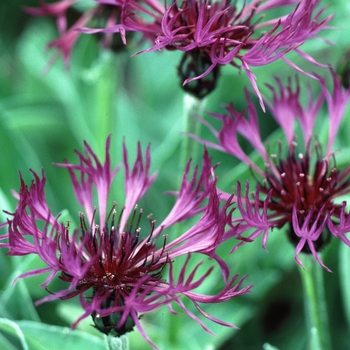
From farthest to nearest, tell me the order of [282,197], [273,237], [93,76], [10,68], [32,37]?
1. [10,68]
2. [32,37]
3. [93,76]
4. [273,237]
5. [282,197]

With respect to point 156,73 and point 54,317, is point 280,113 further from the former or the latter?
point 156,73

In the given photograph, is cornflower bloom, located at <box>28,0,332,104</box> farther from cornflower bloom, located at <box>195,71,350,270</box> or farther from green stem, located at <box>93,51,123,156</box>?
green stem, located at <box>93,51,123,156</box>

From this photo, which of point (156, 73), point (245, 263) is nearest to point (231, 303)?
point (245, 263)

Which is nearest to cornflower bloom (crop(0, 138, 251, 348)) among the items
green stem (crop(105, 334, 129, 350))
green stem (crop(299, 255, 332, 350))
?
green stem (crop(105, 334, 129, 350))

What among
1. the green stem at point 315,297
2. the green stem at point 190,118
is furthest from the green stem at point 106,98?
the green stem at point 315,297

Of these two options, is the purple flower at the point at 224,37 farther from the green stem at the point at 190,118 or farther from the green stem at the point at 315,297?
the green stem at the point at 315,297

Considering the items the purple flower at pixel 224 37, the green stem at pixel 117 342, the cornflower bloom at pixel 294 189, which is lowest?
the green stem at pixel 117 342

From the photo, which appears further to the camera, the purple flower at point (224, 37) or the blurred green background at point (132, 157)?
the blurred green background at point (132, 157)

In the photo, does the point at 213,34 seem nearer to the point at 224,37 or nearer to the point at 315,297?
the point at 224,37

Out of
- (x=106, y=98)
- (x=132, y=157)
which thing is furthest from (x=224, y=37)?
(x=132, y=157)
